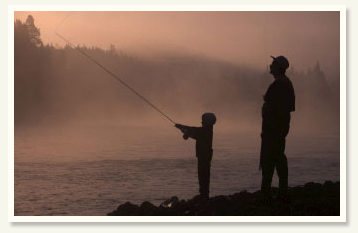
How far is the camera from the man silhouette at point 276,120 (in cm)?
737

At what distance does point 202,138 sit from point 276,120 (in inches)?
39.2

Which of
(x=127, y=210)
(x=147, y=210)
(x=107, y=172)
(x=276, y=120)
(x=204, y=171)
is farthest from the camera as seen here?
(x=107, y=172)

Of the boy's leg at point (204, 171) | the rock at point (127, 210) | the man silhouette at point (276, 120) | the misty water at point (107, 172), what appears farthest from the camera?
the misty water at point (107, 172)

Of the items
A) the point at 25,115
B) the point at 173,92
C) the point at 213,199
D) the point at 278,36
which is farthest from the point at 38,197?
the point at 278,36

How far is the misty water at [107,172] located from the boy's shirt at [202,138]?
1.92 meters

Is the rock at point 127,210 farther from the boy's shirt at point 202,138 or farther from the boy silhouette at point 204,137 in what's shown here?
the boy's shirt at point 202,138

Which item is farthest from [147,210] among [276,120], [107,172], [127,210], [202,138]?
[107,172]

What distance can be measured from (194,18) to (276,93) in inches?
80.7

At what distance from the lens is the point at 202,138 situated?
7777mm

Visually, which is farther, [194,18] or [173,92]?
[173,92]

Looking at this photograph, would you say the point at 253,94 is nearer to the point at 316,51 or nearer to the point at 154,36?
the point at 316,51

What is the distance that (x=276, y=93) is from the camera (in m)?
7.37
